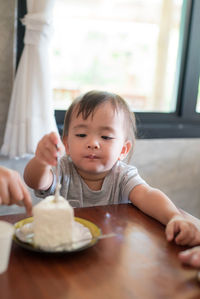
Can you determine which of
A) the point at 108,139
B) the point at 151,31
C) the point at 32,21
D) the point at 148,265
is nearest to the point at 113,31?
the point at 151,31

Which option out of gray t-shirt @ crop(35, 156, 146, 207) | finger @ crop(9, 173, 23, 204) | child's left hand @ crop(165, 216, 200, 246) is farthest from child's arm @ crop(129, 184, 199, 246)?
finger @ crop(9, 173, 23, 204)

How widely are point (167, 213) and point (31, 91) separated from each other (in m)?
0.93

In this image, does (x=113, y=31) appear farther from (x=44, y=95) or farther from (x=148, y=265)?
(x=148, y=265)

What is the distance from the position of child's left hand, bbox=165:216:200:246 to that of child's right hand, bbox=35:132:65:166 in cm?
33

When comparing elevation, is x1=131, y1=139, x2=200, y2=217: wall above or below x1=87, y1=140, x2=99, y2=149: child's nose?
below

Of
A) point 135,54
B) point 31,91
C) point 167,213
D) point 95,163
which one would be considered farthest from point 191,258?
point 135,54

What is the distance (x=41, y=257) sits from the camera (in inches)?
26.9

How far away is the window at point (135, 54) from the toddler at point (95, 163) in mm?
668

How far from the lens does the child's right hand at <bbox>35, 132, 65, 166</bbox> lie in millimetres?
832

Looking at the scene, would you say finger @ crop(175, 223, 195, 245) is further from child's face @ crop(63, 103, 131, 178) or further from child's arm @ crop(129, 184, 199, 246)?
child's face @ crop(63, 103, 131, 178)

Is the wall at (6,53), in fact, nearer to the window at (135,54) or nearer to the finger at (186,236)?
the window at (135,54)

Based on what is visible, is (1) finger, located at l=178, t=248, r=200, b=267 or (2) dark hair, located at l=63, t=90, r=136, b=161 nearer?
(1) finger, located at l=178, t=248, r=200, b=267

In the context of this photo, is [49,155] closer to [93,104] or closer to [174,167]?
[93,104]

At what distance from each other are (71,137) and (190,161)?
1.35m
